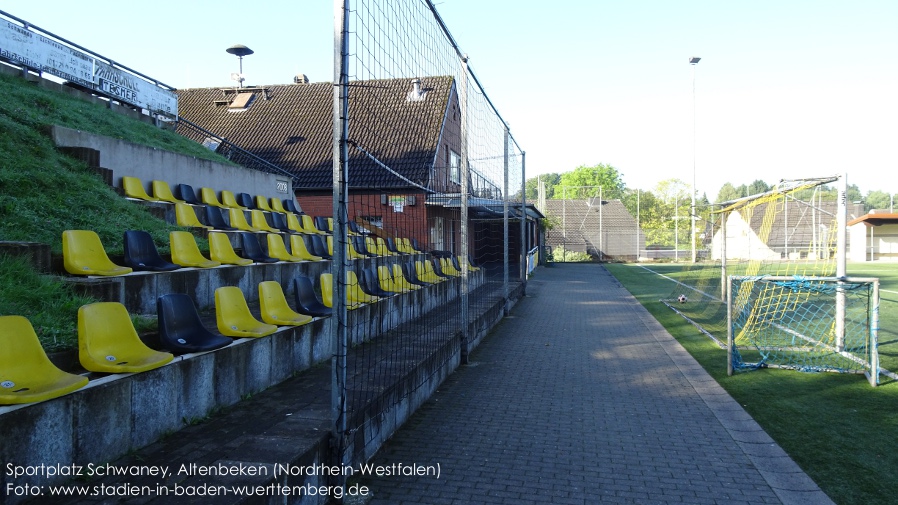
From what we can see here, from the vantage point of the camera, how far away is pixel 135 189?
29.2ft

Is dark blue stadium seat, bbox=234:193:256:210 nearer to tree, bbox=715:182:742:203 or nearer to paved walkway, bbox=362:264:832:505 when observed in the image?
paved walkway, bbox=362:264:832:505

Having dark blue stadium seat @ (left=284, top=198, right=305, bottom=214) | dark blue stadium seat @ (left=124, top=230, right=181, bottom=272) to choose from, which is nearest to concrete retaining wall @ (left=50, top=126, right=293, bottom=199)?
dark blue stadium seat @ (left=284, top=198, right=305, bottom=214)

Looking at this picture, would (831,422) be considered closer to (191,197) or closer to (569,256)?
(191,197)

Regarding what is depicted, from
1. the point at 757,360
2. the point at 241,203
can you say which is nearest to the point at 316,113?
the point at 241,203

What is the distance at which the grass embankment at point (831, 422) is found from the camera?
4.26 m

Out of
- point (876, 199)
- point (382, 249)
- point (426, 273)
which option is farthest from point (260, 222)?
point (876, 199)

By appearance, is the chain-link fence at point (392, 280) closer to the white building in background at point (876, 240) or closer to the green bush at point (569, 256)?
the green bush at point (569, 256)

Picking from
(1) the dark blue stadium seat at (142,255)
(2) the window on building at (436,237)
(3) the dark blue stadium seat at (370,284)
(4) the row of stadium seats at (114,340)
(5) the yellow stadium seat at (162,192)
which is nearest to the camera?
(4) the row of stadium seats at (114,340)

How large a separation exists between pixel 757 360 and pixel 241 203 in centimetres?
947

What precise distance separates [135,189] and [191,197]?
4.75ft

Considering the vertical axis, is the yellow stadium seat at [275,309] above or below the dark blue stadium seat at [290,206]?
below

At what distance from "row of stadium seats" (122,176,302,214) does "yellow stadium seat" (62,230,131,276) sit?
378 cm

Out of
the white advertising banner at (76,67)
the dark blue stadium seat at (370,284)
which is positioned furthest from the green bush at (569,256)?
the dark blue stadium seat at (370,284)

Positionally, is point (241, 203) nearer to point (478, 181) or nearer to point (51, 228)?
point (478, 181)
